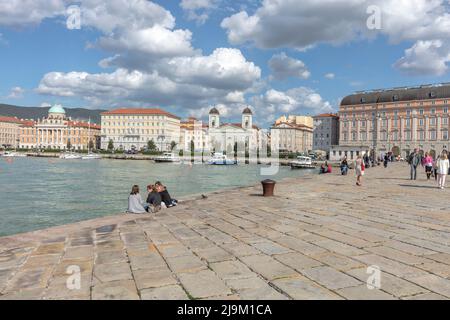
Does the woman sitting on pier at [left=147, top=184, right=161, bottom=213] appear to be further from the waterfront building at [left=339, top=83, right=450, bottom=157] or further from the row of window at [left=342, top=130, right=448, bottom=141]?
the row of window at [left=342, top=130, right=448, bottom=141]

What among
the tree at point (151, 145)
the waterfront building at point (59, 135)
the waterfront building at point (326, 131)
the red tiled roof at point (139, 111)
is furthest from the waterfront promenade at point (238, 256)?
the waterfront building at point (59, 135)

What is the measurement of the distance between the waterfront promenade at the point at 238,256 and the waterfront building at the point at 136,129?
123708 millimetres

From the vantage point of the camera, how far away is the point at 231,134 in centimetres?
13650

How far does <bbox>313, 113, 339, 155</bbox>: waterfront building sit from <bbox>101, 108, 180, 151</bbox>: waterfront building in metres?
49.5

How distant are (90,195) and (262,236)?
62.6ft

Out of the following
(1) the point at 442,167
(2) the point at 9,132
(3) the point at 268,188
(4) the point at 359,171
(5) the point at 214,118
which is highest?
(5) the point at 214,118

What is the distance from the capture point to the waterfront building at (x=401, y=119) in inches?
3278

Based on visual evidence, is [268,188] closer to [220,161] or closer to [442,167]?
[442,167]

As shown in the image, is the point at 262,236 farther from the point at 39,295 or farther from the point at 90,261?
the point at 39,295

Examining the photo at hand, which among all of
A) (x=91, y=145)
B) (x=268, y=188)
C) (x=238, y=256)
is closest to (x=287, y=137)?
(x=91, y=145)

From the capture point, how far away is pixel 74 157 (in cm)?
9425

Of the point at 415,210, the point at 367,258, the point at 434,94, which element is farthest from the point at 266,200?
the point at 434,94

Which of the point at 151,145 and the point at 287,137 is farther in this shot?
the point at 287,137

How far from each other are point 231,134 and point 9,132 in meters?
85.9
